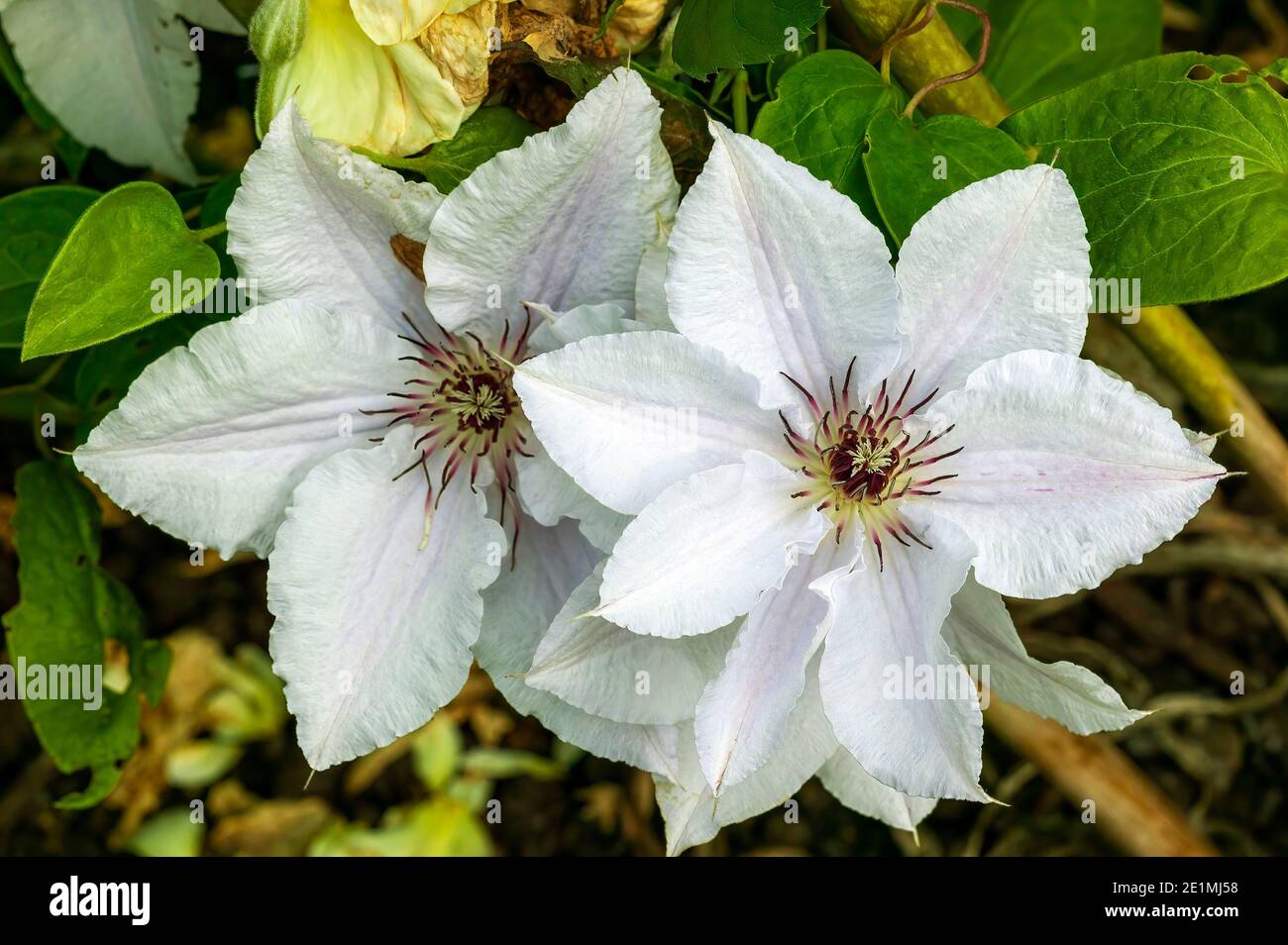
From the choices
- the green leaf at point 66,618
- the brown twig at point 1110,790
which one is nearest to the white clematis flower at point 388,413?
the green leaf at point 66,618

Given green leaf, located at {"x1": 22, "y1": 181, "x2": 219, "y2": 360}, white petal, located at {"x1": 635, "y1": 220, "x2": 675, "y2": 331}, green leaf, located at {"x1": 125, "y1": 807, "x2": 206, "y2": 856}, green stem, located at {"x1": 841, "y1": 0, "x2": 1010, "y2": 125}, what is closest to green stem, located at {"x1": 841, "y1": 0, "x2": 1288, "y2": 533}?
green stem, located at {"x1": 841, "y1": 0, "x2": 1010, "y2": 125}

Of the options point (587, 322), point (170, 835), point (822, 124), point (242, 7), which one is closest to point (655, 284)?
point (587, 322)

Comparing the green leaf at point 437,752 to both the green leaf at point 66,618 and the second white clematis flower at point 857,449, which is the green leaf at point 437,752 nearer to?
the green leaf at point 66,618

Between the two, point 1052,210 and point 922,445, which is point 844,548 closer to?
point 922,445

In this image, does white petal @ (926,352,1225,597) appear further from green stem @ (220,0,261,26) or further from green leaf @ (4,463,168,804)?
green leaf @ (4,463,168,804)
